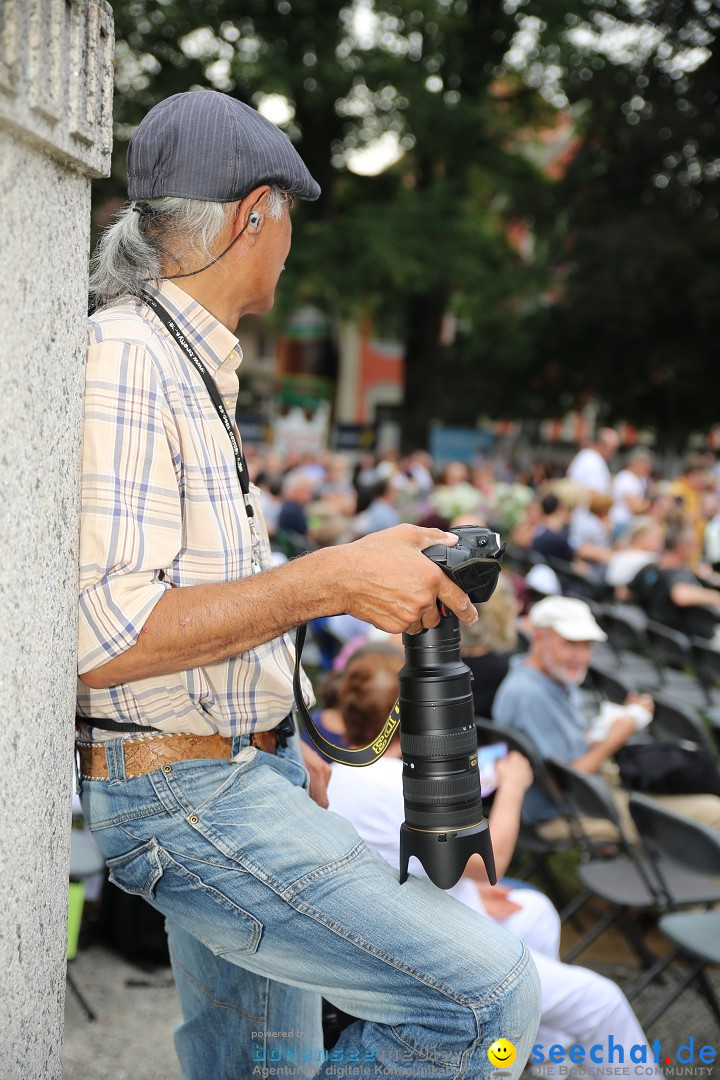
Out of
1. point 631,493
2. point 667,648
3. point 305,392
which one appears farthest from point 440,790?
point 305,392

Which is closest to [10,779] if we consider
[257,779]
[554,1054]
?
[257,779]

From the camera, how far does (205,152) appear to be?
1793 millimetres

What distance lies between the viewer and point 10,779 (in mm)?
1509

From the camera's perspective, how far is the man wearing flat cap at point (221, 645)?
5.37 feet

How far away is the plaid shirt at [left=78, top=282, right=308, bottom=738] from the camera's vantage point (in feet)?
5.37

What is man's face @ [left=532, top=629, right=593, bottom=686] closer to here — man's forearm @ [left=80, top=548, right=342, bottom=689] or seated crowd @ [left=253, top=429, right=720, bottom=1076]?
seated crowd @ [left=253, top=429, right=720, bottom=1076]

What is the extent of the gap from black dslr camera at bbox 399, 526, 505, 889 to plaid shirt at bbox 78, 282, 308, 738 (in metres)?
0.29

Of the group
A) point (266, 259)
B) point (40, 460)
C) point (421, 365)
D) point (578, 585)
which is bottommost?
point (578, 585)

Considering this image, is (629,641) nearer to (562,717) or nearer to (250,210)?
(562,717)

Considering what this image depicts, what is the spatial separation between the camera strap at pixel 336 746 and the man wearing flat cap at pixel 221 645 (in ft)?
0.14

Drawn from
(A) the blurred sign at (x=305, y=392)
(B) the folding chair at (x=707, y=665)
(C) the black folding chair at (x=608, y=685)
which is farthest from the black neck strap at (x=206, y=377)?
(A) the blurred sign at (x=305, y=392)

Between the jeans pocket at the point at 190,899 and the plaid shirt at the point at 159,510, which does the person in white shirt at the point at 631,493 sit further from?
the jeans pocket at the point at 190,899

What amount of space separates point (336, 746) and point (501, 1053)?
541 millimetres

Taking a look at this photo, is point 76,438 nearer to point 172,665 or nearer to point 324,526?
point 172,665
